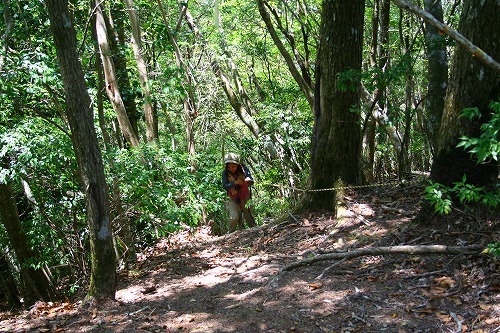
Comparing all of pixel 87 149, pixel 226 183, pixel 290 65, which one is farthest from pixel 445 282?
pixel 290 65

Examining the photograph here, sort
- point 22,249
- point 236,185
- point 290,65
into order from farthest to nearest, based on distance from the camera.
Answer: point 290,65, point 236,185, point 22,249

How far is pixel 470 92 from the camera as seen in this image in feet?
16.1

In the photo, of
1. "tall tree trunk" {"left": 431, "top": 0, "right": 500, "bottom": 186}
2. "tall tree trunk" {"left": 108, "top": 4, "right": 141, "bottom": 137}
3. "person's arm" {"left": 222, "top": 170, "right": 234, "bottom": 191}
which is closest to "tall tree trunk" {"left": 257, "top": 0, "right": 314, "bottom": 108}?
"person's arm" {"left": 222, "top": 170, "right": 234, "bottom": 191}

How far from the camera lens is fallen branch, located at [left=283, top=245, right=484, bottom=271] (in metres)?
4.65

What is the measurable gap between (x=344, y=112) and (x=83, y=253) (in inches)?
189

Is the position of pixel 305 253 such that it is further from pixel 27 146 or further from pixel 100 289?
pixel 27 146

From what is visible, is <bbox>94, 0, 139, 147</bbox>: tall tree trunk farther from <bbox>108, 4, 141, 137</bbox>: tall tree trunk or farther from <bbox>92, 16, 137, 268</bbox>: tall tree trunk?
<bbox>108, 4, 141, 137</bbox>: tall tree trunk

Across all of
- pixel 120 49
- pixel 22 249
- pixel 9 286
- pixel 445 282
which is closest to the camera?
pixel 445 282

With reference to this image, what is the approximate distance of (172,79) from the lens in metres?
7.58

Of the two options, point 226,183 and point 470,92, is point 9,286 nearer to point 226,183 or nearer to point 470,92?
point 226,183

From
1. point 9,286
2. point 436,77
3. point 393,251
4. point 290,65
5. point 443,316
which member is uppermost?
point 290,65

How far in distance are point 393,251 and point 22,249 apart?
7040 millimetres

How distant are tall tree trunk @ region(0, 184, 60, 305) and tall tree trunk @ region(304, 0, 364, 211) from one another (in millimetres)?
5303

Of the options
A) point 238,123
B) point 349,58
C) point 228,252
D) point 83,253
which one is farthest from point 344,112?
point 238,123
